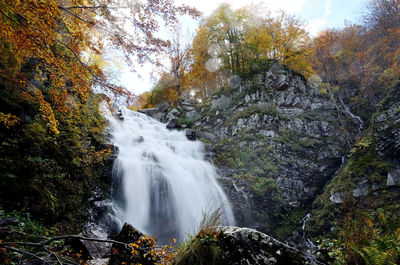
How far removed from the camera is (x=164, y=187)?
7988 mm

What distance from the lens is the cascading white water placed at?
688 centimetres

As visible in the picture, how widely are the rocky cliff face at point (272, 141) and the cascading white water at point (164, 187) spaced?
116 cm

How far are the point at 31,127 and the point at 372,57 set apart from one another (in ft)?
68.1

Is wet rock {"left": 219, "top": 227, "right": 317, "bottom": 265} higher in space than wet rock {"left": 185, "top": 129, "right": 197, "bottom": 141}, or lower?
lower

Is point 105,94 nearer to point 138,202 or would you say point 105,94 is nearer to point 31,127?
point 31,127

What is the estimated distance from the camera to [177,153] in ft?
36.8

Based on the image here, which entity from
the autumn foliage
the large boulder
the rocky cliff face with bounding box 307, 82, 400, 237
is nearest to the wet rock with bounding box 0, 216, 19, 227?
the autumn foliage

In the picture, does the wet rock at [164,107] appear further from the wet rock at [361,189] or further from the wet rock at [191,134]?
the wet rock at [361,189]

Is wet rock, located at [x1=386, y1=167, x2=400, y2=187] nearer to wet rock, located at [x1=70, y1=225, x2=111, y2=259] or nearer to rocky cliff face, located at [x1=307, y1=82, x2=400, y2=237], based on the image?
rocky cliff face, located at [x1=307, y1=82, x2=400, y2=237]

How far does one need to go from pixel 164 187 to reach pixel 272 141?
6.97 m

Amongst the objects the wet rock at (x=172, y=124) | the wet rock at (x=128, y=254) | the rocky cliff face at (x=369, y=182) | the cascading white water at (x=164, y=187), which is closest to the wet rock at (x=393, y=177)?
the rocky cliff face at (x=369, y=182)

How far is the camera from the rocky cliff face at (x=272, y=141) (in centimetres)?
864

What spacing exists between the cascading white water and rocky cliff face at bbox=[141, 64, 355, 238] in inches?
45.7

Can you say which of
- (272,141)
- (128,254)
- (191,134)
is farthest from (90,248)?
(272,141)
